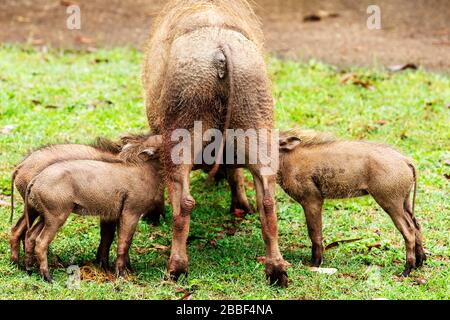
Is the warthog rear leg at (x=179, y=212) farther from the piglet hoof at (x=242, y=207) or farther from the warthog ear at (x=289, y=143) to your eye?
the piglet hoof at (x=242, y=207)

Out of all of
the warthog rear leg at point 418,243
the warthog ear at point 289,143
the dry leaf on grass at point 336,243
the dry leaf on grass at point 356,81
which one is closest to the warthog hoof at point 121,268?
the warthog ear at point 289,143

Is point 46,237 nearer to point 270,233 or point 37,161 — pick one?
point 37,161

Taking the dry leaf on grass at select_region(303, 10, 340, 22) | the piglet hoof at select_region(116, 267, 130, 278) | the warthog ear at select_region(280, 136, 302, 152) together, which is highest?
the dry leaf on grass at select_region(303, 10, 340, 22)

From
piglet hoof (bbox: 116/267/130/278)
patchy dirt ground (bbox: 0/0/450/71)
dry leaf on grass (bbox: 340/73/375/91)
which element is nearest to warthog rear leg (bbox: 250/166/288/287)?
piglet hoof (bbox: 116/267/130/278)

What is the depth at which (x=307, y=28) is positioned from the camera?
1191cm

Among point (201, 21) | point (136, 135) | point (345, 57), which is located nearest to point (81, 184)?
point (136, 135)

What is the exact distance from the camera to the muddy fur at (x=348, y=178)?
226 inches

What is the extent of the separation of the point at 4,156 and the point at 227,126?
3071 mm

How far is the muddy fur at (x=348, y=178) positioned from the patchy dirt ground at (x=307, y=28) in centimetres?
456

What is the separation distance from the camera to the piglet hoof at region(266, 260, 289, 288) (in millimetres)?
5355

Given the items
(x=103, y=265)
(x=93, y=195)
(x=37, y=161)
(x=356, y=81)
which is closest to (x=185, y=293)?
(x=103, y=265)

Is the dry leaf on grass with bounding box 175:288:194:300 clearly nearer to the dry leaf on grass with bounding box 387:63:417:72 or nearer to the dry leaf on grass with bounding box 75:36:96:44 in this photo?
the dry leaf on grass with bounding box 387:63:417:72
